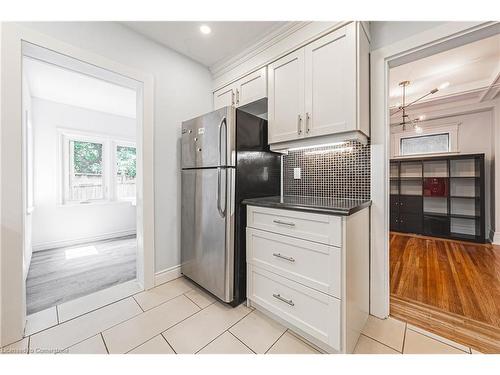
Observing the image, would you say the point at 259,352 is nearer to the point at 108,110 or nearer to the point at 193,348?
the point at 193,348

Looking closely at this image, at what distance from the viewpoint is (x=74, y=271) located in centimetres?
243

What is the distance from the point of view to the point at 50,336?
1.37 m

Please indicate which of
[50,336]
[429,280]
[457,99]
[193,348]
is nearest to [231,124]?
[193,348]

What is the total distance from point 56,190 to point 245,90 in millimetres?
3661

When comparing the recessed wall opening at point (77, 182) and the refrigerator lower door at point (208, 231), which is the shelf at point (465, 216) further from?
the recessed wall opening at point (77, 182)

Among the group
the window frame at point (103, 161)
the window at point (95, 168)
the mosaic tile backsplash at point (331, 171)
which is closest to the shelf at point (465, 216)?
the mosaic tile backsplash at point (331, 171)

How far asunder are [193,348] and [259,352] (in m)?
0.42

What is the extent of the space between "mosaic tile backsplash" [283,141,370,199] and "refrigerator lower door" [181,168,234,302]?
0.81 m

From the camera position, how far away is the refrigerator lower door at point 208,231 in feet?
5.50

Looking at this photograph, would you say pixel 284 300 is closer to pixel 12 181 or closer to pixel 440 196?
pixel 12 181

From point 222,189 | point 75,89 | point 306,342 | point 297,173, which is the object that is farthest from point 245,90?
point 75,89

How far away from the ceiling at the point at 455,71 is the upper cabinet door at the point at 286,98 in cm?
202

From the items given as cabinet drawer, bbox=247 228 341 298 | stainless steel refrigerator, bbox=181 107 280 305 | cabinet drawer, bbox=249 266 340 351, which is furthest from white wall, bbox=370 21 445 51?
cabinet drawer, bbox=249 266 340 351
